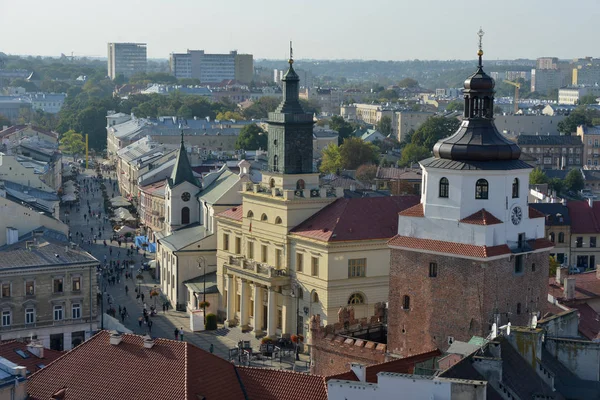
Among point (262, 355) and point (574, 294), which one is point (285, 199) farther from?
point (574, 294)

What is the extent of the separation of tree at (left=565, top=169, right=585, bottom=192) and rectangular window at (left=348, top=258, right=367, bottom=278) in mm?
62860

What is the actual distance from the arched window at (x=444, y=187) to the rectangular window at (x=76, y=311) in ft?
83.7

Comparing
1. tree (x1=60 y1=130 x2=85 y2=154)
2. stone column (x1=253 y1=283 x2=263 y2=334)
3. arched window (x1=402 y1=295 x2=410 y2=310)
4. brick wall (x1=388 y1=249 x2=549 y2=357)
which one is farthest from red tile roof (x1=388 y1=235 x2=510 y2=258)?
tree (x1=60 y1=130 x2=85 y2=154)

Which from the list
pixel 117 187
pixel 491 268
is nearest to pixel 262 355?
pixel 491 268

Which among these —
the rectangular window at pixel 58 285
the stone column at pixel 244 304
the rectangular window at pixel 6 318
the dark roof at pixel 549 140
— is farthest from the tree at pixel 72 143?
the rectangular window at pixel 6 318

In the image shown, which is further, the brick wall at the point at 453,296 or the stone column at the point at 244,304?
the stone column at the point at 244,304

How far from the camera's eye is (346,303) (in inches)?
2512

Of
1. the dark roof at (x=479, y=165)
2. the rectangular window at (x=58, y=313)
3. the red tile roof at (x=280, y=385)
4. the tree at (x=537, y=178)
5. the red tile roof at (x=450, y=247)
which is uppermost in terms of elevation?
the dark roof at (x=479, y=165)

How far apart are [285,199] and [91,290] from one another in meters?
11.1

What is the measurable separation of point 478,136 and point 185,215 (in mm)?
41839

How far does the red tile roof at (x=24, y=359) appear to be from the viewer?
1774 inches

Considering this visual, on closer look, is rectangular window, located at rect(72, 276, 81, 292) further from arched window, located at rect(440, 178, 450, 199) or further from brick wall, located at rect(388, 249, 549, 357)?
arched window, located at rect(440, 178, 450, 199)

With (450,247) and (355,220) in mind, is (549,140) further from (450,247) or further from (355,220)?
(450,247)

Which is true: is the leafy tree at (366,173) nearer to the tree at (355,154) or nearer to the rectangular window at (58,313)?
the tree at (355,154)
